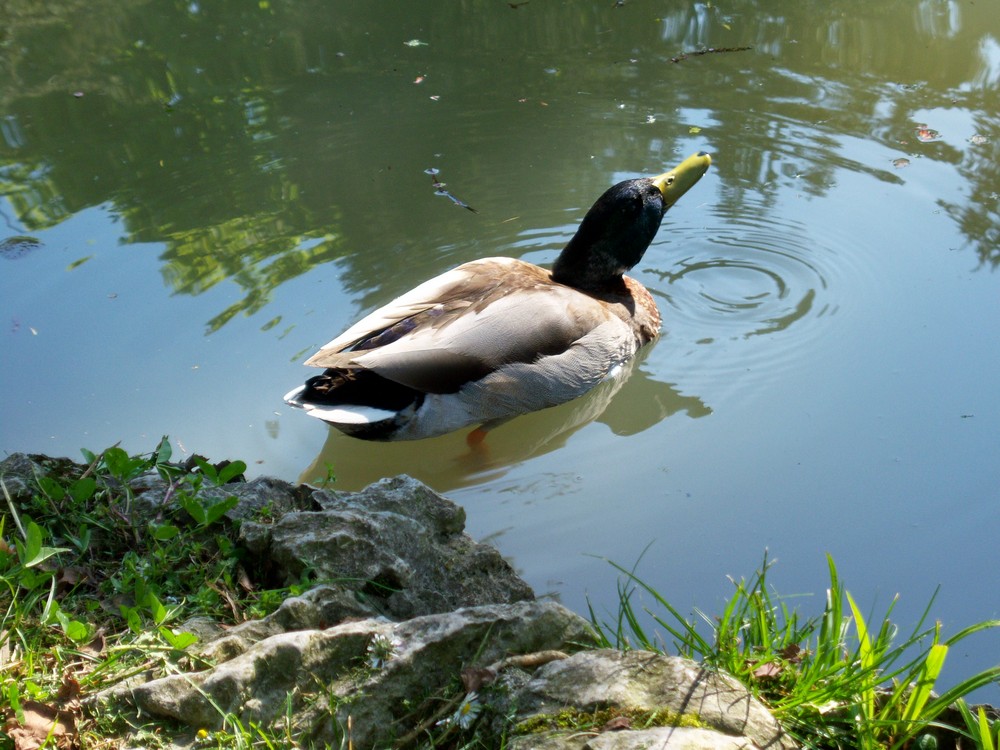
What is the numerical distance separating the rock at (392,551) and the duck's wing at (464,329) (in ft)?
4.91

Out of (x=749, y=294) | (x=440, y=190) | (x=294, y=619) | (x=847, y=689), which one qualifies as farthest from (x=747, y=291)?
(x=294, y=619)

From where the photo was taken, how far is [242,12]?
10469 millimetres

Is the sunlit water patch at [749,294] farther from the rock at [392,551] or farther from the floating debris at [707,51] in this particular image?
the floating debris at [707,51]

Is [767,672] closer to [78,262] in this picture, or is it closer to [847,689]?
[847,689]

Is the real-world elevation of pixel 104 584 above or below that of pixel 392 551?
above

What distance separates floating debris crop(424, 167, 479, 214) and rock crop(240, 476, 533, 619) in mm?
3829

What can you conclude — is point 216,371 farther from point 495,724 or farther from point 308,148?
point 495,724

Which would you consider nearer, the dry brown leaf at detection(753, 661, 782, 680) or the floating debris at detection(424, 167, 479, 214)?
the dry brown leaf at detection(753, 661, 782, 680)

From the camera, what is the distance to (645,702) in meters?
2.14

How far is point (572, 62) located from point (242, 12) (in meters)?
3.87

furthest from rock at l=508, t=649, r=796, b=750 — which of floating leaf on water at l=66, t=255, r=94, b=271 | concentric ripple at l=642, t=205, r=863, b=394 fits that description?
floating leaf on water at l=66, t=255, r=94, b=271

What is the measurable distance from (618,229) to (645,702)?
4102mm

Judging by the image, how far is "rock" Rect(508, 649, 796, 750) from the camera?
6.68 feet

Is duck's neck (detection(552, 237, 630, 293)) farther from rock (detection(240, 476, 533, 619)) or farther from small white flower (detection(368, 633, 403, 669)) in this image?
small white flower (detection(368, 633, 403, 669))
